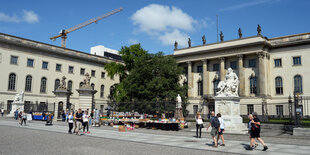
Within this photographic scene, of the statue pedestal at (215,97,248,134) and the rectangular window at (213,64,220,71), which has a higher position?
the rectangular window at (213,64,220,71)

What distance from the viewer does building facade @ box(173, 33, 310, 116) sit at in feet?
140

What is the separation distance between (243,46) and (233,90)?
30.4m

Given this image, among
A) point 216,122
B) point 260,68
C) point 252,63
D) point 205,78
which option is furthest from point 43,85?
point 216,122

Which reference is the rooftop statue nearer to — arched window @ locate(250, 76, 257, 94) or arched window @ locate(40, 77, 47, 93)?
arched window @ locate(250, 76, 257, 94)

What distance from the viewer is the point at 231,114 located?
1791 cm

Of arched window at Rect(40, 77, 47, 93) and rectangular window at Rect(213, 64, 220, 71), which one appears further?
rectangular window at Rect(213, 64, 220, 71)

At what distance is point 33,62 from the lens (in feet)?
159

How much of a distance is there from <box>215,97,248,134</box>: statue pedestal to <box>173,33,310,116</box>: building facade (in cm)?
2321

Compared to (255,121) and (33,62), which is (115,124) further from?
(33,62)

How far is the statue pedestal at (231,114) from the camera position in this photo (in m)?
17.7

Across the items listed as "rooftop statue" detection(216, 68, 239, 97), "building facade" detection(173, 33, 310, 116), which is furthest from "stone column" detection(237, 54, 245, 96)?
"rooftop statue" detection(216, 68, 239, 97)

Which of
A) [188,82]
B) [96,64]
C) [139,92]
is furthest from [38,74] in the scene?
[188,82]

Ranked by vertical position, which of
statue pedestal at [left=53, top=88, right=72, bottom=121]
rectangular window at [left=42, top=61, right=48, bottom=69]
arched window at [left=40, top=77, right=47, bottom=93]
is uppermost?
rectangular window at [left=42, top=61, right=48, bottom=69]

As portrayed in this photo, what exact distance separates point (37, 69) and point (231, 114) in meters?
42.2
